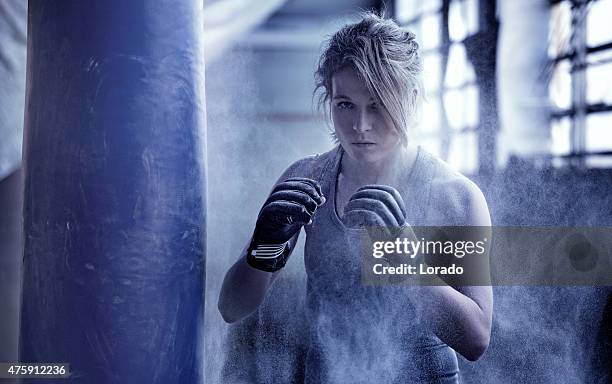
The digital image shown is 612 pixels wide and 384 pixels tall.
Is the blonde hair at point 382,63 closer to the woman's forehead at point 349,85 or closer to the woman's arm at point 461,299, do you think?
the woman's forehead at point 349,85

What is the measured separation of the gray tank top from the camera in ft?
5.43

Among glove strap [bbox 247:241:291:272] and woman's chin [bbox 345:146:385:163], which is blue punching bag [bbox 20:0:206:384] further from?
woman's chin [bbox 345:146:385:163]

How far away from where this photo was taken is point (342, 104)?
66.2 inches

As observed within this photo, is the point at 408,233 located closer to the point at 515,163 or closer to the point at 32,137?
the point at 515,163

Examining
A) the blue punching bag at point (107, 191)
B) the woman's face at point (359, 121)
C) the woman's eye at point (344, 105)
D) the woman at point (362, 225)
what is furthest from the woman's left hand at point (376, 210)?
the blue punching bag at point (107, 191)

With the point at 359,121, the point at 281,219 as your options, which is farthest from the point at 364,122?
the point at 281,219

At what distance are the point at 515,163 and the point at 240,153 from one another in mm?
780

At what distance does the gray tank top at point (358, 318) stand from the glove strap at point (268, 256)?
0.23 feet

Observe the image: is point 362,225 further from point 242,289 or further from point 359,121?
point 242,289

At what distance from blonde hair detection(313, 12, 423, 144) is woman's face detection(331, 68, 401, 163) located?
0.02 metres

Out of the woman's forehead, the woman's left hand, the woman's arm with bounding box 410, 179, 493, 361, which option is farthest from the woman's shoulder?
the woman's forehead

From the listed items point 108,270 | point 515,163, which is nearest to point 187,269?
point 108,270

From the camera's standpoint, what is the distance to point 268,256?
1653mm

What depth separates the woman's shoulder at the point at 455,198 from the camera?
166cm
